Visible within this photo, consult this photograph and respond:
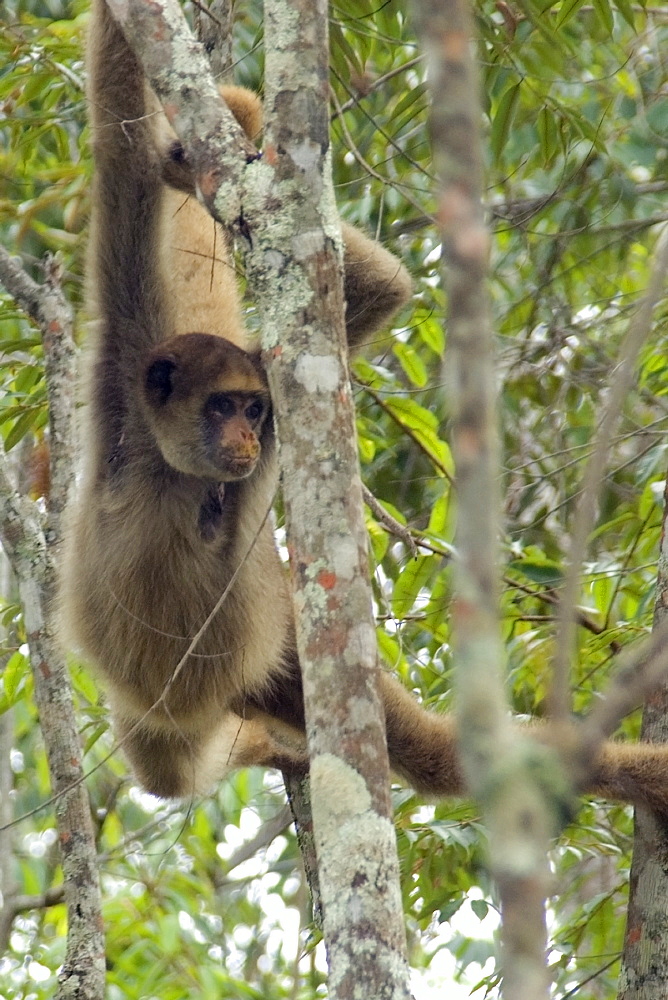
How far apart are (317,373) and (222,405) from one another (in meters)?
2.07

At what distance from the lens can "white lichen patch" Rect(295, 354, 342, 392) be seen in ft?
10.5

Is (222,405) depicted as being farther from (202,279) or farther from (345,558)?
(345,558)

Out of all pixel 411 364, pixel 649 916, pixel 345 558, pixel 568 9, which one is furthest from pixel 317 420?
pixel 411 364

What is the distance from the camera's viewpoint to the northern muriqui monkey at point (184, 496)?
5004 mm

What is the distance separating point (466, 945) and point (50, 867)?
4799 mm

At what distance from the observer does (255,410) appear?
531 cm

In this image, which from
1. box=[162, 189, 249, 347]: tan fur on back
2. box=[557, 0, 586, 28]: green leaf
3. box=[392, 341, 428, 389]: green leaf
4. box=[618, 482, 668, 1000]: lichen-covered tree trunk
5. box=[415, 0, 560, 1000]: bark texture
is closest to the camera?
box=[415, 0, 560, 1000]: bark texture

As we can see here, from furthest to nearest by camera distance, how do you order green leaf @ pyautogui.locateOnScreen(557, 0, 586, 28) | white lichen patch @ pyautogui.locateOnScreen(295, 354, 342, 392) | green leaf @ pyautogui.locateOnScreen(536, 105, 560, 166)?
green leaf @ pyautogui.locateOnScreen(536, 105, 560, 166)
green leaf @ pyautogui.locateOnScreen(557, 0, 586, 28)
white lichen patch @ pyautogui.locateOnScreen(295, 354, 342, 392)

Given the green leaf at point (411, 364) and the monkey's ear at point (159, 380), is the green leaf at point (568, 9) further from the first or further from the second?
the monkey's ear at point (159, 380)

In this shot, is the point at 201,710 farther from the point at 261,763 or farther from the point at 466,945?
the point at 466,945

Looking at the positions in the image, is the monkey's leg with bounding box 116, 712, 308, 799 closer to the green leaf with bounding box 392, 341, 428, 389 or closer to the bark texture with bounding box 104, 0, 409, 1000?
the green leaf with bounding box 392, 341, 428, 389

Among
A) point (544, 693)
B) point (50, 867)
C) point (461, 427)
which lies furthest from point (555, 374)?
point (461, 427)

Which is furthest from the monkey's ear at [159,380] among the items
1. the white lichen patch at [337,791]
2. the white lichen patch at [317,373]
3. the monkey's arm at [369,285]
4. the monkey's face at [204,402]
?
the white lichen patch at [337,791]

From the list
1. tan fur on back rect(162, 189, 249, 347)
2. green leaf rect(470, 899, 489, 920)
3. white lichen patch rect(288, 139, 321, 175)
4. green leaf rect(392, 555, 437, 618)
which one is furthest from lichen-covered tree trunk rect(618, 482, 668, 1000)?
tan fur on back rect(162, 189, 249, 347)
